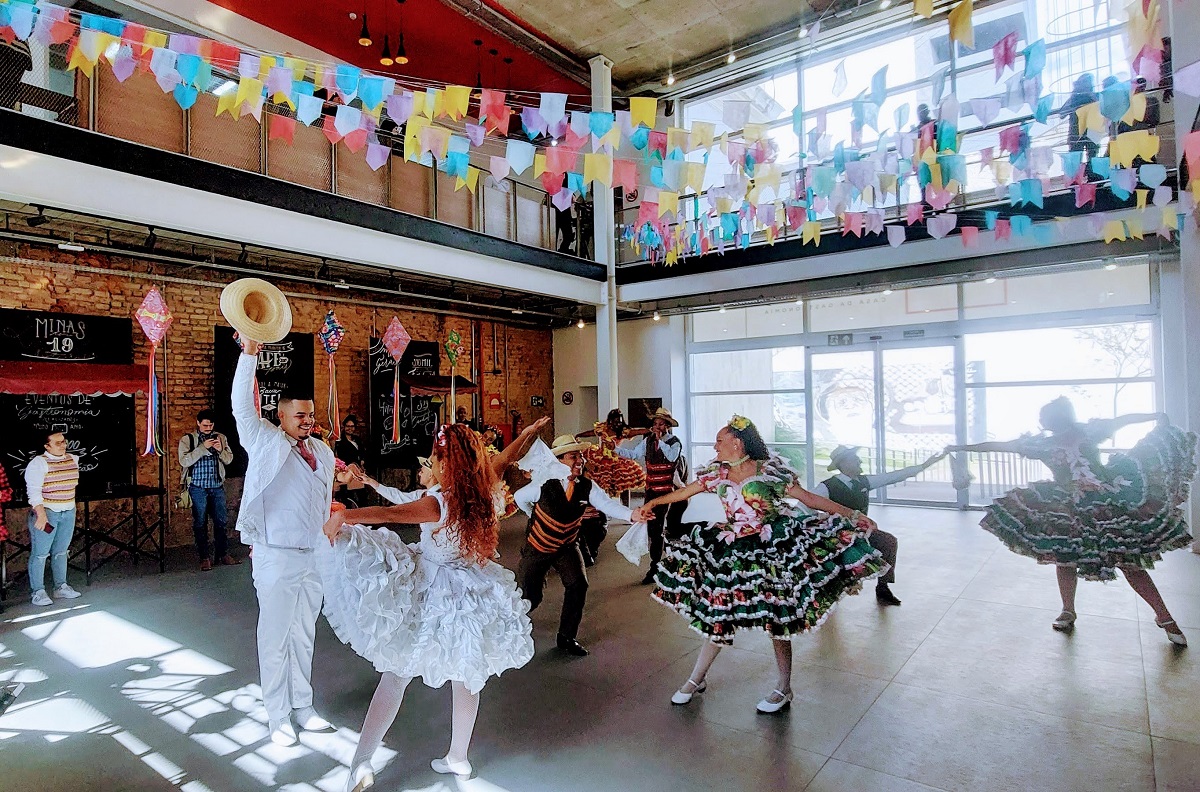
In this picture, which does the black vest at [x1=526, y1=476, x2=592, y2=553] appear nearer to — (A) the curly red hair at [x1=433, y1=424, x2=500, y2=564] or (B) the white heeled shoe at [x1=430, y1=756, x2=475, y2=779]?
(A) the curly red hair at [x1=433, y1=424, x2=500, y2=564]

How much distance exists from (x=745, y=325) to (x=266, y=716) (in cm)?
1007

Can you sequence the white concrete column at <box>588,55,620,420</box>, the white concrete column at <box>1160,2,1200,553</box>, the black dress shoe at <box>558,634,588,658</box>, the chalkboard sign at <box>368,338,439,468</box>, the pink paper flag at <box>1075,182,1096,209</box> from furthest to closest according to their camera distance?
the chalkboard sign at <box>368,338,439,468</box>, the white concrete column at <box>588,55,620,420</box>, the pink paper flag at <box>1075,182,1096,209</box>, the white concrete column at <box>1160,2,1200,553</box>, the black dress shoe at <box>558,634,588,658</box>

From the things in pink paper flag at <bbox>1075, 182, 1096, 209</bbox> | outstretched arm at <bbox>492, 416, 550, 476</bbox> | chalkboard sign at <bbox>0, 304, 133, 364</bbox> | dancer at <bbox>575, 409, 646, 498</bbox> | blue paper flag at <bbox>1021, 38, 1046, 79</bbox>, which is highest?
blue paper flag at <bbox>1021, 38, 1046, 79</bbox>

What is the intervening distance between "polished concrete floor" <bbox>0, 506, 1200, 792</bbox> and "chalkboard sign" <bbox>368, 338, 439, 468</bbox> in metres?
4.85

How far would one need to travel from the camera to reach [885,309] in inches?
418

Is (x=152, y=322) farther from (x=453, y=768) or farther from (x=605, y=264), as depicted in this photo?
(x=453, y=768)

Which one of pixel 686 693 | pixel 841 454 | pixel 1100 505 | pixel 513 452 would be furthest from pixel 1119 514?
pixel 513 452

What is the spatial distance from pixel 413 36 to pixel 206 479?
6366mm

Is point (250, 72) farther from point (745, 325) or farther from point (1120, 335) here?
point (1120, 335)

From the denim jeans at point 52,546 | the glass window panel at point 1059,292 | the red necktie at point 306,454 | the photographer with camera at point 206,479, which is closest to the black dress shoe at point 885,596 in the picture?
the red necktie at point 306,454

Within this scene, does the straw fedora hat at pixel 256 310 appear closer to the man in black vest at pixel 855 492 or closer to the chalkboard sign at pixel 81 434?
the man in black vest at pixel 855 492

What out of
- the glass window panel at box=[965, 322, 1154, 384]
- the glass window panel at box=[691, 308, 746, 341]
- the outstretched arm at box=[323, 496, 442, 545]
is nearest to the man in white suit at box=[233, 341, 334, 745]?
the outstretched arm at box=[323, 496, 442, 545]

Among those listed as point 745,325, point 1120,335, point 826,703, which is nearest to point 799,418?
point 745,325

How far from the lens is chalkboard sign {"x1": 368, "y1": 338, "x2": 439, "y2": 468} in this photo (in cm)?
1029
